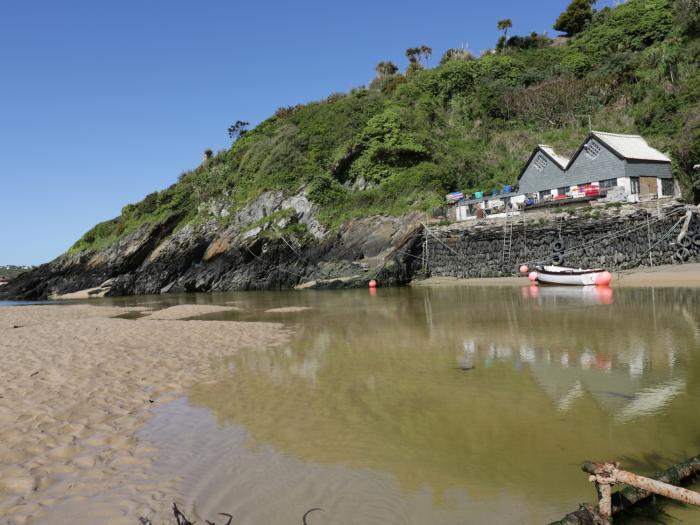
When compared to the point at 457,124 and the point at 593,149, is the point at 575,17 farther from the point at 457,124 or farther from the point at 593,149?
the point at 593,149

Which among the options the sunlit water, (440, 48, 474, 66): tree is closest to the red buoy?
the sunlit water

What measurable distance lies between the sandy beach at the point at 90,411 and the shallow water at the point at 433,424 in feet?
1.59

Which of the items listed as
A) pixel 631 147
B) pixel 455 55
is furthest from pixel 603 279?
pixel 455 55

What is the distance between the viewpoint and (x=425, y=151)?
51156 millimetres

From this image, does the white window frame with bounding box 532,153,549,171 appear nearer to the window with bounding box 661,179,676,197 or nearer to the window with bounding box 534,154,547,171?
the window with bounding box 534,154,547,171

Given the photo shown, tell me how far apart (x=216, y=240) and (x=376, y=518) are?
4988 cm

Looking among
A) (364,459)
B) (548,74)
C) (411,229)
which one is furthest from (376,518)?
(548,74)

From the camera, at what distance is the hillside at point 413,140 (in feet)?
155

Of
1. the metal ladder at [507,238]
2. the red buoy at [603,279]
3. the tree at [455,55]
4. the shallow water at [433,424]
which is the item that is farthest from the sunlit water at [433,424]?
the tree at [455,55]

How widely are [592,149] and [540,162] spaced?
4.91 m

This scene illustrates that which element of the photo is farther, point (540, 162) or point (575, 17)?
point (575, 17)

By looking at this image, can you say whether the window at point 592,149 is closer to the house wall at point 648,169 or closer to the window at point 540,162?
the house wall at point 648,169

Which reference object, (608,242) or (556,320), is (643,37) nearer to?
(608,242)

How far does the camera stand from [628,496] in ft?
14.5
